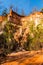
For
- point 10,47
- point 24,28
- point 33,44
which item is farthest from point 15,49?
point 24,28

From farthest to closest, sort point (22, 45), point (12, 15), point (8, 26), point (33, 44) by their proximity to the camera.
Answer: point (12, 15), point (8, 26), point (22, 45), point (33, 44)

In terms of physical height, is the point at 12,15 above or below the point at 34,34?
above

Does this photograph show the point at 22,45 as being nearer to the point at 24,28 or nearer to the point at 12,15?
the point at 24,28

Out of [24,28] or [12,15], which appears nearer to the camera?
[24,28]

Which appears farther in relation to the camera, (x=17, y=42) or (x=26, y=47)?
(x=17, y=42)

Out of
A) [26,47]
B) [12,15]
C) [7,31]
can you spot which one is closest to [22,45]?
[26,47]

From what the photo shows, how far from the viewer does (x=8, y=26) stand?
1956 centimetres

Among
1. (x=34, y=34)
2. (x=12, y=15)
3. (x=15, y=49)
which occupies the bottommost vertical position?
(x=15, y=49)

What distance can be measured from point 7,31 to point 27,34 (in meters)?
1.78

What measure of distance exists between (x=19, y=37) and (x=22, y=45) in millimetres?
1625

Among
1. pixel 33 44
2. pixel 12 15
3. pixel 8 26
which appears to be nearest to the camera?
pixel 33 44

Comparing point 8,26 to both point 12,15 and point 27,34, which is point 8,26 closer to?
point 27,34

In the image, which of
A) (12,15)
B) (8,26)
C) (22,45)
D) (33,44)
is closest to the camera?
(33,44)

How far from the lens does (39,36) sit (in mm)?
17141
